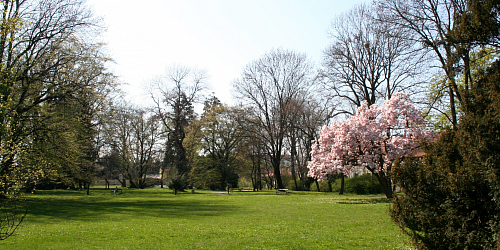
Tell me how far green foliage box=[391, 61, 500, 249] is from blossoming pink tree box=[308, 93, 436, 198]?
1510 centimetres

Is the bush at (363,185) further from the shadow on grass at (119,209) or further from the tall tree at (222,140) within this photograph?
the tall tree at (222,140)

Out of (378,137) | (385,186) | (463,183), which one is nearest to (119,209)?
(378,137)

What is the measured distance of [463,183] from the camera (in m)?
5.56

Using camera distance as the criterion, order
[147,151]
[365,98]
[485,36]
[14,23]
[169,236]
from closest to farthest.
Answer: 1. [485,36]
2. [169,236]
3. [14,23]
4. [365,98]
5. [147,151]

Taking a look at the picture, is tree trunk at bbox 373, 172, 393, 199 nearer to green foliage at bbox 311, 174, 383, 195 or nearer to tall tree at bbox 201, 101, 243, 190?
green foliage at bbox 311, 174, 383, 195

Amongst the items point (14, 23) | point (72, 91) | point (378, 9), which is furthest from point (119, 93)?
point (378, 9)

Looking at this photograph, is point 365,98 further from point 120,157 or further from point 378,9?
point 120,157

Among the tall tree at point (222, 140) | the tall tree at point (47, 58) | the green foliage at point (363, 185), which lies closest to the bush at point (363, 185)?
the green foliage at point (363, 185)

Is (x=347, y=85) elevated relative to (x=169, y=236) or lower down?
elevated

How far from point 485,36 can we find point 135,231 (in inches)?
434

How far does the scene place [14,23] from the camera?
13.2 metres

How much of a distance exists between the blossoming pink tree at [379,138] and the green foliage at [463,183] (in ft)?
49.5

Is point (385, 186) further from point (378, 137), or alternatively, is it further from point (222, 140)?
point (222, 140)

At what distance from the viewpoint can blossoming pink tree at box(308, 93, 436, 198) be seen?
21.0 m
